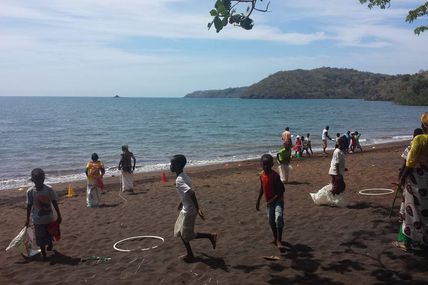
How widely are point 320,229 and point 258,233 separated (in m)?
1.21

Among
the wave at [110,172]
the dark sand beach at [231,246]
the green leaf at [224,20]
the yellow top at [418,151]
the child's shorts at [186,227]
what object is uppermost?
the green leaf at [224,20]

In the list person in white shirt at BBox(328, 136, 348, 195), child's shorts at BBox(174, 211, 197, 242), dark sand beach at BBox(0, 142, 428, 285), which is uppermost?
person in white shirt at BBox(328, 136, 348, 195)

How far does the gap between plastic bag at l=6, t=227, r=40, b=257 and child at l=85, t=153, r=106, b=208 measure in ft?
13.9

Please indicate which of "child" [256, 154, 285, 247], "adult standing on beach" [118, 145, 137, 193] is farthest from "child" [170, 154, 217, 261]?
"adult standing on beach" [118, 145, 137, 193]

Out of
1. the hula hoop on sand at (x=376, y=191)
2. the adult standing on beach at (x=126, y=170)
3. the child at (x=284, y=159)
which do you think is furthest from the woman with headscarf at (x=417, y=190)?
the adult standing on beach at (x=126, y=170)

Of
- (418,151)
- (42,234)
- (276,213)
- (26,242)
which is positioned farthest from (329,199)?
(26,242)

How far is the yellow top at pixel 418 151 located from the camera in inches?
243

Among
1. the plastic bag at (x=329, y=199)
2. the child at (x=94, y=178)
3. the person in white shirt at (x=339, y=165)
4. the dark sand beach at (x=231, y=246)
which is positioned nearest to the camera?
the dark sand beach at (x=231, y=246)

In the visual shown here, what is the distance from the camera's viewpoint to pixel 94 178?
40.3 feet

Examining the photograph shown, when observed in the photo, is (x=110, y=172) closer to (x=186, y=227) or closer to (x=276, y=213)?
(x=186, y=227)

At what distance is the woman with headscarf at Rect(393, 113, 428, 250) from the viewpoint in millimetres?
6199

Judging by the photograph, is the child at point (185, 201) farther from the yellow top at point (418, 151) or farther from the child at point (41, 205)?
the yellow top at point (418, 151)

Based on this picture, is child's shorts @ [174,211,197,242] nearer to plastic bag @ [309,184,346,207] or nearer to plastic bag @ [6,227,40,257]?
plastic bag @ [6,227,40,257]

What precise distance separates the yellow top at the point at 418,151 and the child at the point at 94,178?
849cm
